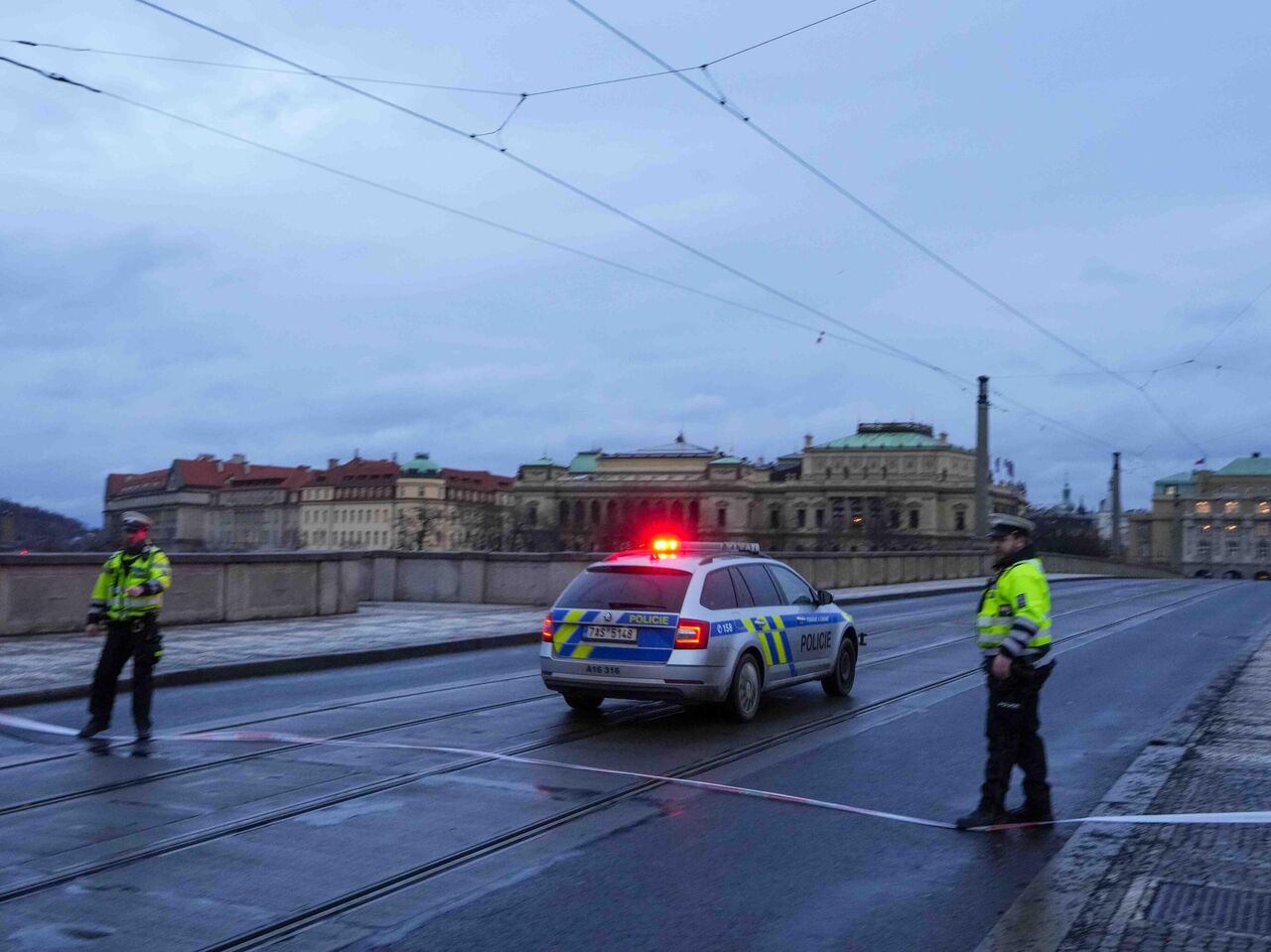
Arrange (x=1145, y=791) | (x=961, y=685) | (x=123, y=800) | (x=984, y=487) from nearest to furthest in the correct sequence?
(x=123, y=800), (x=1145, y=791), (x=961, y=685), (x=984, y=487)

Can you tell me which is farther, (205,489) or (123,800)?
(205,489)

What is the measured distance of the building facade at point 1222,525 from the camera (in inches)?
6393

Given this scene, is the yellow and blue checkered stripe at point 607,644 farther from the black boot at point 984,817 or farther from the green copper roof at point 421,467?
the green copper roof at point 421,467

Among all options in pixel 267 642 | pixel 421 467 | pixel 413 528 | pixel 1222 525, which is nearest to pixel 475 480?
pixel 421 467

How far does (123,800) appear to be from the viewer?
7832 millimetres

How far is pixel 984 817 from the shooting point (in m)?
7.54

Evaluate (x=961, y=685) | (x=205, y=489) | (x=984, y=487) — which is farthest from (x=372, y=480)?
(x=961, y=685)

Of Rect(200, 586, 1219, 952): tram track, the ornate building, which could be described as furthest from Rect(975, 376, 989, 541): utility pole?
the ornate building

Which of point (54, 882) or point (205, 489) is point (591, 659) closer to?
point (54, 882)

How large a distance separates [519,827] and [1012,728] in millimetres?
2768

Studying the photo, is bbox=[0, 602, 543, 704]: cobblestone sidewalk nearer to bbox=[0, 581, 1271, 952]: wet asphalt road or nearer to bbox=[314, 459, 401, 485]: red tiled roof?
bbox=[0, 581, 1271, 952]: wet asphalt road

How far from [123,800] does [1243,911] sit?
593 cm

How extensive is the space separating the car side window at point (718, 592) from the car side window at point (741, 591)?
0.22 ft

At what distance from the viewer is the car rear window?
11547 mm
